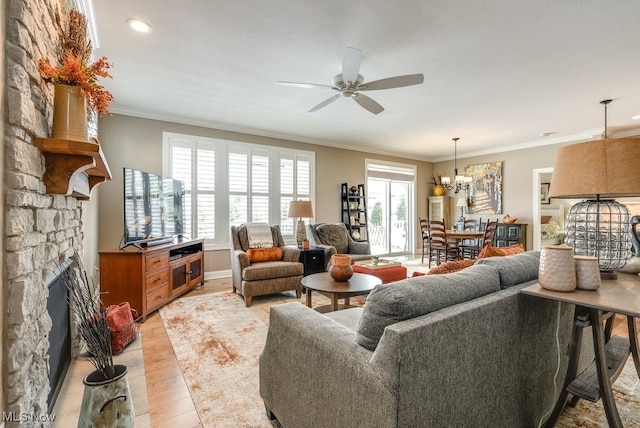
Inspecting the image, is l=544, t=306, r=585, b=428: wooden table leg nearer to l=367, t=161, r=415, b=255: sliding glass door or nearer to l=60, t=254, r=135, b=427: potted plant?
l=60, t=254, r=135, b=427: potted plant

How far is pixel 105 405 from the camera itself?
1411 millimetres

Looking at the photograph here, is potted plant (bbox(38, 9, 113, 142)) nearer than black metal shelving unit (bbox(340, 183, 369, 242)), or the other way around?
potted plant (bbox(38, 9, 113, 142))

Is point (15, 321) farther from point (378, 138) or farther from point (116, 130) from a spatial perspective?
point (378, 138)

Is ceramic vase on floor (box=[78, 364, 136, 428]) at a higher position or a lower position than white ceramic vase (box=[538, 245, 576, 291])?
lower

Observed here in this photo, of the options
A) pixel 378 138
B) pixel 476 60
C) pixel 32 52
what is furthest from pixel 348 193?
pixel 32 52

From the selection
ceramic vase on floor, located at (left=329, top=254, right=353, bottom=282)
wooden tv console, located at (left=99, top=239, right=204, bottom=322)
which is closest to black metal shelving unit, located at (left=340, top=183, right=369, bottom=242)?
ceramic vase on floor, located at (left=329, top=254, right=353, bottom=282)

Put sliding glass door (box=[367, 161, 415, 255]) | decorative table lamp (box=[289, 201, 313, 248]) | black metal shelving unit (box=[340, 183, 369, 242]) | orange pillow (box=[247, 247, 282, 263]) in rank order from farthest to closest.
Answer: sliding glass door (box=[367, 161, 415, 255])
black metal shelving unit (box=[340, 183, 369, 242])
decorative table lamp (box=[289, 201, 313, 248])
orange pillow (box=[247, 247, 282, 263])

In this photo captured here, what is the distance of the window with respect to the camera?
190 inches

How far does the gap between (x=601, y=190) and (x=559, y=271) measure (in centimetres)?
44

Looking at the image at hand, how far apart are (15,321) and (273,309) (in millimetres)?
1008

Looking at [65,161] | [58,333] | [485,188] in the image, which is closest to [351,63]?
[65,161]

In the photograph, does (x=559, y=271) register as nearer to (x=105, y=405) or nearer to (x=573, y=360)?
(x=573, y=360)

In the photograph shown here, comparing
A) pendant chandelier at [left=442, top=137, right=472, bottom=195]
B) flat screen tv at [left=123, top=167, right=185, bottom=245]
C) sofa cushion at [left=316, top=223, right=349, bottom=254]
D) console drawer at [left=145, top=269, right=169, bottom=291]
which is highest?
pendant chandelier at [left=442, top=137, right=472, bottom=195]

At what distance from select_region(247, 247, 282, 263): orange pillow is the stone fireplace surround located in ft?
8.23
